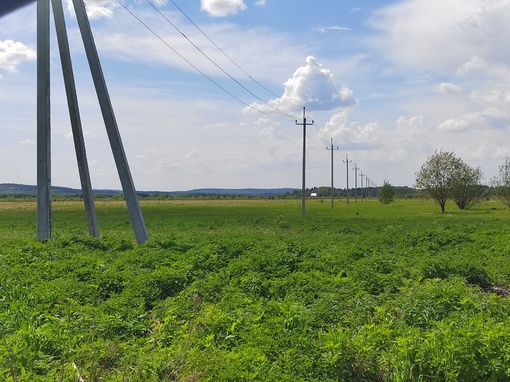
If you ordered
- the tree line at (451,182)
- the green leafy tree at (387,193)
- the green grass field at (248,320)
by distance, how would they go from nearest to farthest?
1. the green grass field at (248,320)
2. the tree line at (451,182)
3. the green leafy tree at (387,193)

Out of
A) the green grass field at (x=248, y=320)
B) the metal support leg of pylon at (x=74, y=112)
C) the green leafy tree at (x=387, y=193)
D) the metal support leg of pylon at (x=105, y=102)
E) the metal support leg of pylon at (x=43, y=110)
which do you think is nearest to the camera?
the green grass field at (x=248, y=320)

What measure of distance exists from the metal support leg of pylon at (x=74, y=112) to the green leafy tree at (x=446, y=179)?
55.8 meters

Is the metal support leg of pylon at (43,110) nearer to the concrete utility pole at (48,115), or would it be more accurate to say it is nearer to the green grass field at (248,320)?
the concrete utility pole at (48,115)

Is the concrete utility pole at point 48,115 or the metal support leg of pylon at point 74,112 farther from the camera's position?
the metal support leg of pylon at point 74,112

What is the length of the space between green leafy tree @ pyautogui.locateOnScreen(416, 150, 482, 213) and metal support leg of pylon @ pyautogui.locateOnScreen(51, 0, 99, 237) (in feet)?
183

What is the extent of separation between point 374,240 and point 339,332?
1365 cm

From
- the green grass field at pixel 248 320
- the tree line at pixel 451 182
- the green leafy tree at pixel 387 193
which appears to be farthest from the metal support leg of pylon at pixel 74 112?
the green leafy tree at pixel 387 193

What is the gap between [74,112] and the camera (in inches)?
705

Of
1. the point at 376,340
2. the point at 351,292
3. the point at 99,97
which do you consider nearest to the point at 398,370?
the point at 376,340

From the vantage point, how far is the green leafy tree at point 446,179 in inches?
2576

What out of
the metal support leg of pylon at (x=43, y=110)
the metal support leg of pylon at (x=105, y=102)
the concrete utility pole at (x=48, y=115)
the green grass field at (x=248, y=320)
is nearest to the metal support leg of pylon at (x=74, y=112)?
the concrete utility pole at (x=48, y=115)

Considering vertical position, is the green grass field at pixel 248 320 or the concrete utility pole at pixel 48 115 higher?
the concrete utility pole at pixel 48 115

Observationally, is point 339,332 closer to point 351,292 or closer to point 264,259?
point 351,292

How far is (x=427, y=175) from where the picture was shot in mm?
66125
